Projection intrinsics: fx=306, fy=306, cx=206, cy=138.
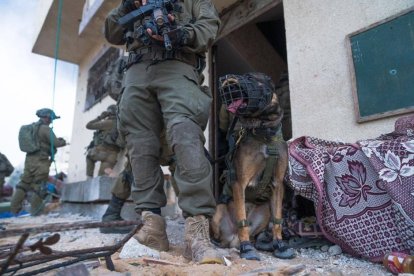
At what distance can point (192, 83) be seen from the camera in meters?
1.99

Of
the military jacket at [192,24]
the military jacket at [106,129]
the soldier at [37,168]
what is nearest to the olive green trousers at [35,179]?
the soldier at [37,168]

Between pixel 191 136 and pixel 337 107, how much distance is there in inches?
62.1

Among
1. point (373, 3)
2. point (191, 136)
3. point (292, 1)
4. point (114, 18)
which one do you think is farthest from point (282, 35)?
point (191, 136)

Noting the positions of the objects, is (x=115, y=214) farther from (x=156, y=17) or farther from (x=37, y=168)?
(x=37, y=168)

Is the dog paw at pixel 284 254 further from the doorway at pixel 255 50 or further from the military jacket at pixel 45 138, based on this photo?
the military jacket at pixel 45 138

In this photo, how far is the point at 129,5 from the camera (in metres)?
2.05

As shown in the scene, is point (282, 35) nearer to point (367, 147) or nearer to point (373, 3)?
point (373, 3)

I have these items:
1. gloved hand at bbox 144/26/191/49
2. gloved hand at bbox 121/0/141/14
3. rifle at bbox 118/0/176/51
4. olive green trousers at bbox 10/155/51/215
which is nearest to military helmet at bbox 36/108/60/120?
olive green trousers at bbox 10/155/51/215

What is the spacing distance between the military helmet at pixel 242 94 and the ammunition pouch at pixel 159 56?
0.33 metres

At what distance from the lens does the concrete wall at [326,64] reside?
2.55m

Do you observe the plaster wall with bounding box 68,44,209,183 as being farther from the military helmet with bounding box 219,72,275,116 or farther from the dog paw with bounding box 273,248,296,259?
the dog paw with bounding box 273,248,296,259

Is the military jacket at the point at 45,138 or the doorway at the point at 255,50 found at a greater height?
the doorway at the point at 255,50

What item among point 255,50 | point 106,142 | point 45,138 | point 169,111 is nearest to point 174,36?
point 169,111

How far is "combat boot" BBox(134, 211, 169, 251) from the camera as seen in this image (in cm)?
181
